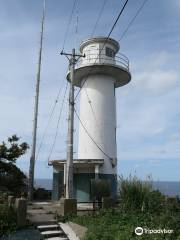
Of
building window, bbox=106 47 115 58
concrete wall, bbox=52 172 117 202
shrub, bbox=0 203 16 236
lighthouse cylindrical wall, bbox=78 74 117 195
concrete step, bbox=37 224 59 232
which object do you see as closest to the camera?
shrub, bbox=0 203 16 236

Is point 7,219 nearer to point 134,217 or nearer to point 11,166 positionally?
point 134,217

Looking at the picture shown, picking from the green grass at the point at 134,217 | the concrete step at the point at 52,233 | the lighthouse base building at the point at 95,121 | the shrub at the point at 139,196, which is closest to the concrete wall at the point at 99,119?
the lighthouse base building at the point at 95,121

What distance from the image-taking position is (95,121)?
2659cm

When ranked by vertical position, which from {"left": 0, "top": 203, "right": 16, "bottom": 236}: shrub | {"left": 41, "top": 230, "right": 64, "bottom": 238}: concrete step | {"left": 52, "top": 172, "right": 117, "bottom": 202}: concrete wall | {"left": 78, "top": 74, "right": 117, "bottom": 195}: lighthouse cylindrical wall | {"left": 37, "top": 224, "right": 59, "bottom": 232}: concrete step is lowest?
{"left": 41, "top": 230, "right": 64, "bottom": 238}: concrete step

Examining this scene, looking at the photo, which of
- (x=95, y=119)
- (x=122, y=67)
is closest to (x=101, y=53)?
(x=122, y=67)

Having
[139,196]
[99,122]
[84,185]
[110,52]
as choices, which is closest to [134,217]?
[139,196]

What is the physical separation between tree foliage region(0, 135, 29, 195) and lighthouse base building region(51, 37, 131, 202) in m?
2.64

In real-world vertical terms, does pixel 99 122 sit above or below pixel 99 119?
below

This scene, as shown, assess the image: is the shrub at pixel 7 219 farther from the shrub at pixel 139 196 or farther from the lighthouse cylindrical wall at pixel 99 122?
the lighthouse cylindrical wall at pixel 99 122

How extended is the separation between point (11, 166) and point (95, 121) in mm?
7004

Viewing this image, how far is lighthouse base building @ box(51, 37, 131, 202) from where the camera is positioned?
84.6ft

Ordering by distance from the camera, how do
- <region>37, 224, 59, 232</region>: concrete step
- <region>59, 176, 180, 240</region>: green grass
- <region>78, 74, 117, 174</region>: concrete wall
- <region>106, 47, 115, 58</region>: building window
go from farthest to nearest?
<region>106, 47, 115, 58</region>: building window
<region>78, 74, 117, 174</region>: concrete wall
<region>37, 224, 59, 232</region>: concrete step
<region>59, 176, 180, 240</region>: green grass

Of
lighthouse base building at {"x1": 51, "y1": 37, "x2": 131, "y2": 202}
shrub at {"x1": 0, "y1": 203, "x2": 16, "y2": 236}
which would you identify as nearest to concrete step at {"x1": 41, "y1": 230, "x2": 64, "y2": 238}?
shrub at {"x1": 0, "y1": 203, "x2": 16, "y2": 236}

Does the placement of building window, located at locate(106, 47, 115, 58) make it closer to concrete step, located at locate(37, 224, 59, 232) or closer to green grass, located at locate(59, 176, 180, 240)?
green grass, located at locate(59, 176, 180, 240)
